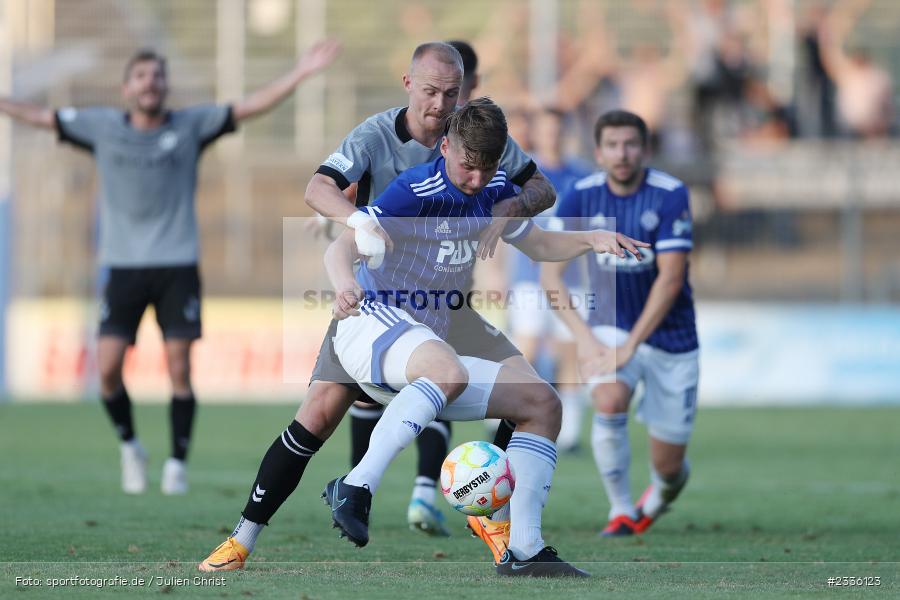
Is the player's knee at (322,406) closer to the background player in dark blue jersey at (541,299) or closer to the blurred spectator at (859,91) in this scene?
the background player in dark blue jersey at (541,299)

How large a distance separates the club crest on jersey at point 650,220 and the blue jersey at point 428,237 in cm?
192

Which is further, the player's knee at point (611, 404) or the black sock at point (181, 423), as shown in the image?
the black sock at point (181, 423)

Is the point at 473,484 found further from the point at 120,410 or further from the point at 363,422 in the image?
the point at 120,410

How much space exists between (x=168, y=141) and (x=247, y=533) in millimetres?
4375

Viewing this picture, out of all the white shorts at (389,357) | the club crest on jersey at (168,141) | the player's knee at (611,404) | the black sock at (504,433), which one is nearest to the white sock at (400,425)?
the white shorts at (389,357)

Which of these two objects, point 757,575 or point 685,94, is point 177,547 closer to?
point 757,575

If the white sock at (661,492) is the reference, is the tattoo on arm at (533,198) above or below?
above

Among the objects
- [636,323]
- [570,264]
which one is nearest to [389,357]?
[636,323]

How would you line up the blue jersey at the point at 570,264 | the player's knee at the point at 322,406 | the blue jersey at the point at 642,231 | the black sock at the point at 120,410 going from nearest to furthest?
the player's knee at the point at 322,406 → the blue jersey at the point at 642,231 → the black sock at the point at 120,410 → the blue jersey at the point at 570,264

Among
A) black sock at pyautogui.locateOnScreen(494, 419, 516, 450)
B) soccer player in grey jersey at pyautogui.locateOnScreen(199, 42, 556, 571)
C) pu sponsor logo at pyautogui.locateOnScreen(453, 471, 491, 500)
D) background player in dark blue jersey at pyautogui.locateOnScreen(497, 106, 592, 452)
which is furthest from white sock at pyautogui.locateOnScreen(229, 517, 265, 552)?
background player in dark blue jersey at pyautogui.locateOnScreen(497, 106, 592, 452)

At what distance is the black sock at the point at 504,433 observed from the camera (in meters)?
Result: 6.05

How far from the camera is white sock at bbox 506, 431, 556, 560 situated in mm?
5512

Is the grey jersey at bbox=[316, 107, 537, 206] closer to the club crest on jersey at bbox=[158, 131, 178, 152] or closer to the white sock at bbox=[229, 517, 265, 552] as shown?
the white sock at bbox=[229, 517, 265, 552]

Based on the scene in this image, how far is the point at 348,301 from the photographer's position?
202 inches
